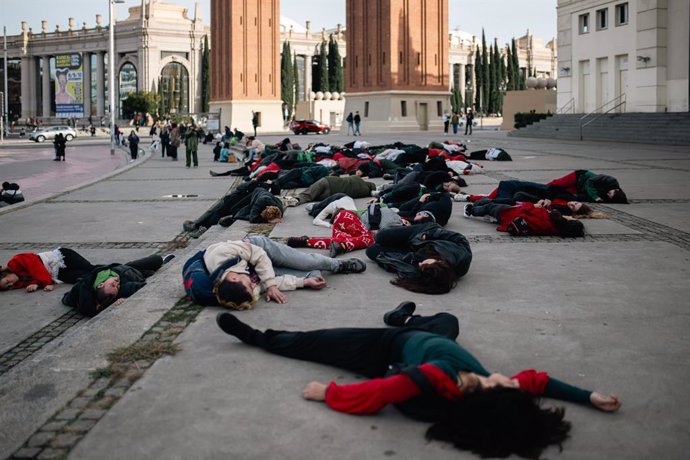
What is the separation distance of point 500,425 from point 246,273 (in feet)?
10.0

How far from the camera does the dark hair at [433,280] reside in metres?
6.30

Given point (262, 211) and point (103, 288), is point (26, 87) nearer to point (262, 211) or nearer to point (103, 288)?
point (262, 211)

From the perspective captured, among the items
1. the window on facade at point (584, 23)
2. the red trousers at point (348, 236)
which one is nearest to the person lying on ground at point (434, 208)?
the red trousers at point (348, 236)

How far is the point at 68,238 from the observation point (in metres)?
10.9

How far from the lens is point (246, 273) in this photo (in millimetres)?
6039

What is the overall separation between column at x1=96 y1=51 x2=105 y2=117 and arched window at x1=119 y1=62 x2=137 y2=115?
4.20 metres

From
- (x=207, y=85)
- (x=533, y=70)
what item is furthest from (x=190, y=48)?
(x=533, y=70)

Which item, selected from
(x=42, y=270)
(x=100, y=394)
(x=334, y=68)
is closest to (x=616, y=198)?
A: (x=42, y=270)

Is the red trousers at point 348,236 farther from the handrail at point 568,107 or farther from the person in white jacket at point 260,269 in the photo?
the handrail at point 568,107

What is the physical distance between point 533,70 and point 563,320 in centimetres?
12581

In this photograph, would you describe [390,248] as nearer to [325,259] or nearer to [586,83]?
[325,259]

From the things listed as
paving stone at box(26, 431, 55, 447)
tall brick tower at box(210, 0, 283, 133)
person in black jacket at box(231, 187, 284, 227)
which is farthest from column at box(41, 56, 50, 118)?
paving stone at box(26, 431, 55, 447)

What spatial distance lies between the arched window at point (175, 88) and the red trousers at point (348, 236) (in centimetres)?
11201

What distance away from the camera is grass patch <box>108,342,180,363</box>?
4.72 m
